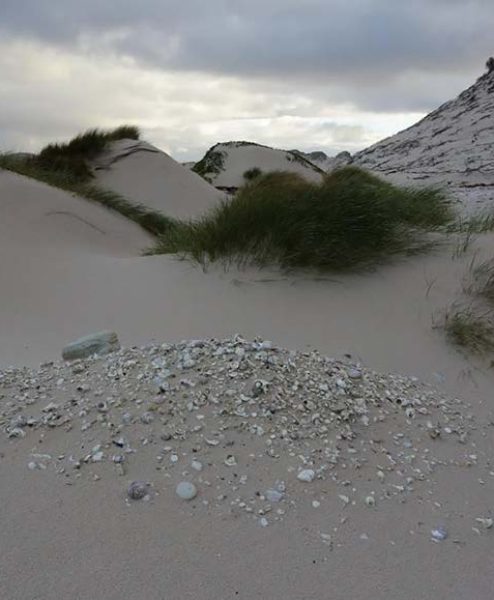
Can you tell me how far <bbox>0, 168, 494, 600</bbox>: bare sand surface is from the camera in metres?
1.88

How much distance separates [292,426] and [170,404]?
57 centimetres

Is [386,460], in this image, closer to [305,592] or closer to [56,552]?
[305,592]

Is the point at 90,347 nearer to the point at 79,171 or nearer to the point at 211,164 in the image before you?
the point at 79,171

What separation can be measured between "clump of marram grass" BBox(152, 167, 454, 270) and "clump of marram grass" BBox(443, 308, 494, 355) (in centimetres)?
89

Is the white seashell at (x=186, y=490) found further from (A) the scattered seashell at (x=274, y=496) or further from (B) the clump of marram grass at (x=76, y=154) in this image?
(B) the clump of marram grass at (x=76, y=154)

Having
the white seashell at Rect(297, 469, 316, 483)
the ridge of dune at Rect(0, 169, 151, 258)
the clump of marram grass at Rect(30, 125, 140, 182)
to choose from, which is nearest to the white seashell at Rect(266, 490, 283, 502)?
the white seashell at Rect(297, 469, 316, 483)

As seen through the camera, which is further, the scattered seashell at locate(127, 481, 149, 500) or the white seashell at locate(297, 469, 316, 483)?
the white seashell at locate(297, 469, 316, 483)

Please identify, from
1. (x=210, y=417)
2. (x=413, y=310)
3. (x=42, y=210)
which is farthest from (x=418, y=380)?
(x=42, y=210)

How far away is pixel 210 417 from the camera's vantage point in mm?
2645

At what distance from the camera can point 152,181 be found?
11555 mm

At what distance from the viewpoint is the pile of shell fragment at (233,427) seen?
7.59 ft


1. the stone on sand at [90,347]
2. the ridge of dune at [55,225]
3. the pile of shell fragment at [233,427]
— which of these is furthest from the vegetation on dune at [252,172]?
the pile of shell fragment at [233,427]

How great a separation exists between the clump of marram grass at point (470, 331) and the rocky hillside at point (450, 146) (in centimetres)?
806

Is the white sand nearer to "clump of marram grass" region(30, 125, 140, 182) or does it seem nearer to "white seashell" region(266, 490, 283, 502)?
"clump of marram grass" region(30, 125, 140, 182)
